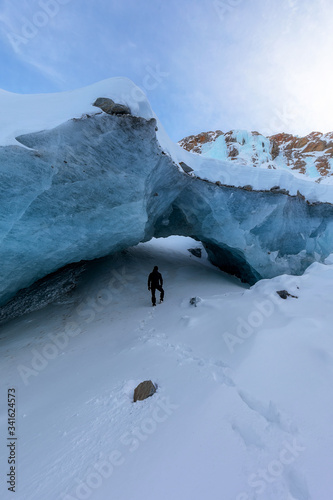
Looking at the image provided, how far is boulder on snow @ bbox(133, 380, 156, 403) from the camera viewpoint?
2.56 meters

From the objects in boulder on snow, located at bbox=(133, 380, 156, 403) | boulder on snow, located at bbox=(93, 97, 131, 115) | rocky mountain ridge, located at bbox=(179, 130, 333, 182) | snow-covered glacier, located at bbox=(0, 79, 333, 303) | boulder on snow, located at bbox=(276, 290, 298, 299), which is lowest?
boulder on snow, located at bbox=(133, 380, 156, 403)

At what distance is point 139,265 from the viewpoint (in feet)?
33.7

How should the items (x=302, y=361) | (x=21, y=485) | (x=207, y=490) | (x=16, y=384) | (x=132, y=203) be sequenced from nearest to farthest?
(x=207, y=490) → (x=21, y=485) → (x=302, y=361) → (x=16, y=384) → (x=132, y=203)

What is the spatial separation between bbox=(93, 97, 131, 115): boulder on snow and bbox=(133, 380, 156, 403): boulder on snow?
18.4 ft

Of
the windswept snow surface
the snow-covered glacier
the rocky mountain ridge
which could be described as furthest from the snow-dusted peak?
the rocky mountain ridge

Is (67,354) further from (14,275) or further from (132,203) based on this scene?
(132,203)

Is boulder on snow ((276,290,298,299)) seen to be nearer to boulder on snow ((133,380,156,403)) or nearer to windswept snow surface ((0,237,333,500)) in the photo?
windswept snow surface ((0,237,333,500))

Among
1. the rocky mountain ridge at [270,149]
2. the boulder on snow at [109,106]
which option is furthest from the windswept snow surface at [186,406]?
the rocky mountain ridge at [270,149]

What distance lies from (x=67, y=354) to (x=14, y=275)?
2855 mm

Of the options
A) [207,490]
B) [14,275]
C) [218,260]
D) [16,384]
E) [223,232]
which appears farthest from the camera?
[218,260]

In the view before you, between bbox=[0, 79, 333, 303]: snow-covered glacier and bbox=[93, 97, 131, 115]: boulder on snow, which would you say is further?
bbox=[93, 97, 131, 115]: boulder on snow

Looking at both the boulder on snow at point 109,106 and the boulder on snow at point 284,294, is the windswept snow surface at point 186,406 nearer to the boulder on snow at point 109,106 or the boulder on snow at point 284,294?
the boulder on snow at point 284,294

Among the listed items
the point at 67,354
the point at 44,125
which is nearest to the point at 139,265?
the point at 67,354

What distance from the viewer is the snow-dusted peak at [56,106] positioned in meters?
4.74
